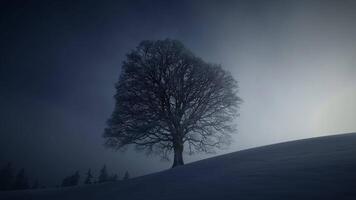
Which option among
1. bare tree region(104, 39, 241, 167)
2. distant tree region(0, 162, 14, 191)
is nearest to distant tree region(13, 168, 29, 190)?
distant tree region(0, 162, 14, 191)

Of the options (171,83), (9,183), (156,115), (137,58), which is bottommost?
(9,183)

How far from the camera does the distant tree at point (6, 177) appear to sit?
47375 mm

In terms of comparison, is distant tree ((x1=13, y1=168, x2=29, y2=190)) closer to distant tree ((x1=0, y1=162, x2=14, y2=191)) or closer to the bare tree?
distant tree ((x1=0, y1=162, x2=14, y2=191))

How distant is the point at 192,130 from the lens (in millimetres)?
14664

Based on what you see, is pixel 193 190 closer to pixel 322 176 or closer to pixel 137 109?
pixel 322 176

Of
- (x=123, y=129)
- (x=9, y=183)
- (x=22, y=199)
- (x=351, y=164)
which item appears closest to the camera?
(x=351, y=164)

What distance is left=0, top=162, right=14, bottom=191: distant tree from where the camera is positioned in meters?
47.4

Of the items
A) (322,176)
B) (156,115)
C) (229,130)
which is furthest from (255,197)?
(229,130)

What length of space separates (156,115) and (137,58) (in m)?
4.48

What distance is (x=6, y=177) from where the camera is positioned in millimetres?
48469

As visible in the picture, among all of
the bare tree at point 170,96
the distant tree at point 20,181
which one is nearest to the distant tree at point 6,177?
the distant tree at point 20,181

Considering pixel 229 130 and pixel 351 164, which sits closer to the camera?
pixel 351 164

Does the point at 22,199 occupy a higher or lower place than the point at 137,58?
lower

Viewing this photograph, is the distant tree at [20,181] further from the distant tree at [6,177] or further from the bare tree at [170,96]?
the bare tree at [170,96]
